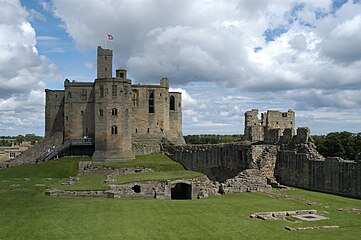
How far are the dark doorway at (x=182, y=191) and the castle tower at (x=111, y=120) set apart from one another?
1349cm

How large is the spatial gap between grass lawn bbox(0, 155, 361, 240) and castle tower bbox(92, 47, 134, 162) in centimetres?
2191

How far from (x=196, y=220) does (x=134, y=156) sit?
116 ft

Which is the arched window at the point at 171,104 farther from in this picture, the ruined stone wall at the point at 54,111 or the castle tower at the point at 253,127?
the ruined stone wall at the point at 54,111

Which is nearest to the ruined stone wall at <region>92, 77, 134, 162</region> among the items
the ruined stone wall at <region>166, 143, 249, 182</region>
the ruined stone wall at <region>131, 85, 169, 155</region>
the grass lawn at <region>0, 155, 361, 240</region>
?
the ruined stone wall at <region>131, 85, 169, 155</region>

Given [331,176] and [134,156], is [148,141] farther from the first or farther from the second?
[331,176]

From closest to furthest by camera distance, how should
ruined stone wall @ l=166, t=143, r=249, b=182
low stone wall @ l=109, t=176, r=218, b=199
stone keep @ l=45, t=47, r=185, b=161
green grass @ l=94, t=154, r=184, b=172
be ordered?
low stone wall @ l=109, t=176, r=218, b=199, ruined stone wall @ l=166, t=143, r=249, b=182, green grass @ l=94, t=154, r=184, b=172, stone keep @ l=45, t=47, r=185, b=161

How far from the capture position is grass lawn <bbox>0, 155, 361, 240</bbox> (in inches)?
749

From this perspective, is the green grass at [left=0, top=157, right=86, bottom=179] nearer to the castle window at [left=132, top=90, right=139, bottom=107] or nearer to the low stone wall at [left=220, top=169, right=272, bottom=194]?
the castle window at [left=132, top=90, right=139, bottom=107]

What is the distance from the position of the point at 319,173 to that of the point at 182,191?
43.6 feet

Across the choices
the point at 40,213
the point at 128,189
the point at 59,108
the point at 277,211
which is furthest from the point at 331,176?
the point at 59,108

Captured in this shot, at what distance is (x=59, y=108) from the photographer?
64125mm

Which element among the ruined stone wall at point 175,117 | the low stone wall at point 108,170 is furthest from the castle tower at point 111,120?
the ruined stone wall at point 175,117

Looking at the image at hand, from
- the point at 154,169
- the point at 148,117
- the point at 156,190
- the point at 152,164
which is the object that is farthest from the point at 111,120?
the point at 156,190

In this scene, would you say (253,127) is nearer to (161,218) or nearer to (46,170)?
(46,170)
